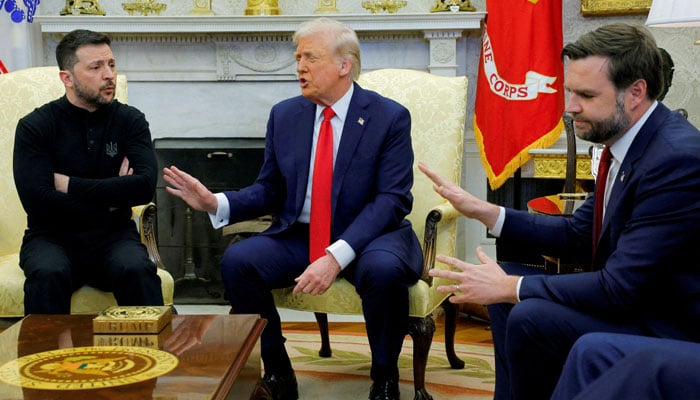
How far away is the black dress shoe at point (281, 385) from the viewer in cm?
287

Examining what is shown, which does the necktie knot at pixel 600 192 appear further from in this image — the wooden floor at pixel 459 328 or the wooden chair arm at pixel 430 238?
the wooden floor at pixel 459 328

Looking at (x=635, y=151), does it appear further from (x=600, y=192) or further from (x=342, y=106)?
(x=342, y=106)

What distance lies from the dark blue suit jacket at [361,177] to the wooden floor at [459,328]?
3.20ft

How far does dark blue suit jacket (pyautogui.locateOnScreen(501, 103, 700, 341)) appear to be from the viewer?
6.19 ft

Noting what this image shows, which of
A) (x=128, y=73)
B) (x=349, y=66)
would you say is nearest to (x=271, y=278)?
(x=349, y=66)

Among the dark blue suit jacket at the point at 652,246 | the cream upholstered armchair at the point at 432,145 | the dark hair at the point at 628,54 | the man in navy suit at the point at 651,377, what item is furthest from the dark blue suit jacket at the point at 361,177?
the man in navy suit at the point at 651,377

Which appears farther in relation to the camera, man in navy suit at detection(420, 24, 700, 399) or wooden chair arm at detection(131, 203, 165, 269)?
wooden chair arm at detection(131, 203, 165, 269)

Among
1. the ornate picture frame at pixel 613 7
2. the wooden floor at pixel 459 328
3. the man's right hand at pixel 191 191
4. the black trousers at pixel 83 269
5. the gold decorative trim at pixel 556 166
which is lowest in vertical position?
the wooden floor at pixel 459 328

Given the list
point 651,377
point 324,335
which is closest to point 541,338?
point 651,377

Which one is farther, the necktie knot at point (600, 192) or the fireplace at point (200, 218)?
the fireplace at point (200, 218)

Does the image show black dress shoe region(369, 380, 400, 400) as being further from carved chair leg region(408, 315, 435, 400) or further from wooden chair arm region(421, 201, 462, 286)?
wooden chair arm region(421, 201, 462, 286)

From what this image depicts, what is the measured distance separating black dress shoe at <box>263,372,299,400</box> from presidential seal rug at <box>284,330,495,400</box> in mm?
69

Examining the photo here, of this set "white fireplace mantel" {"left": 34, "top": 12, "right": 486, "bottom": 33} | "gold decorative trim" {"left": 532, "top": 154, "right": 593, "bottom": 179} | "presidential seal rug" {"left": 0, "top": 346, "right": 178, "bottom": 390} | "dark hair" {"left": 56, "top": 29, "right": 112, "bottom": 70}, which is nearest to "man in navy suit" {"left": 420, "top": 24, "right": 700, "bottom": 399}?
"presidential seal rug" {"left": 0, "top": 346, "right": 178, "bottom": 390}

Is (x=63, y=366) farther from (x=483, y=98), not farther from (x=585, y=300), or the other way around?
(x=483, y=98)
